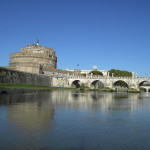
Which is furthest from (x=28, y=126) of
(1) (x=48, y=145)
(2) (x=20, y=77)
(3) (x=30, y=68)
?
(3) (x=30, y=68)

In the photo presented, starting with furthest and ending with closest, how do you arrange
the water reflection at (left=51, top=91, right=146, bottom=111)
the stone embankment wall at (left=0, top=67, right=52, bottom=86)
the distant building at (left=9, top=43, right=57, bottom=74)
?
1. the distant building at (left=9, top=43, right=57, bottom=74)
2. the stone embankment wall at (left=0, top=67, right=52, bottom=86)
3. the water reflection at (left=51, top=91, right=146, bottom=111)

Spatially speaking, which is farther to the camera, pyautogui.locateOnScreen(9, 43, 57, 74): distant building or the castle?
pyautogui.locateOnScreen(9, 43, 57, 74): distant building

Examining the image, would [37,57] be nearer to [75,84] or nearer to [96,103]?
[75,84]

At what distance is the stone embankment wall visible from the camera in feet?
159

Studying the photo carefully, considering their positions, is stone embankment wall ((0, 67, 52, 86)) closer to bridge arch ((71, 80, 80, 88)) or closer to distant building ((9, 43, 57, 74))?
bridge arch ((71, 80, 80, 88))

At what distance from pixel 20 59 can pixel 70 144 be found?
8775cm

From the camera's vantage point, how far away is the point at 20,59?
9319 cm

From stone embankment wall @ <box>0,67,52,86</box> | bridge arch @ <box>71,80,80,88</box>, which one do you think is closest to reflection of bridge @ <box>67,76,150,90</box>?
bridge arch @ <box>71,80,80,88</box>

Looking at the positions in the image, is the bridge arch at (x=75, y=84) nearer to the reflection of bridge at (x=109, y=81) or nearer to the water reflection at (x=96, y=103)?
the reflection of bridge at (x=109, y=81)

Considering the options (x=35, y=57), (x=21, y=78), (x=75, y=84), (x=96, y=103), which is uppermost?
(x=35, y=57)

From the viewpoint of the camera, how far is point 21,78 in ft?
189

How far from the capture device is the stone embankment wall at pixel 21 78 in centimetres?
4853

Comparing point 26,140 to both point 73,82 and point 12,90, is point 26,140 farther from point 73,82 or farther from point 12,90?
point 73,82

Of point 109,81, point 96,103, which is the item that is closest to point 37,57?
point 109,81
